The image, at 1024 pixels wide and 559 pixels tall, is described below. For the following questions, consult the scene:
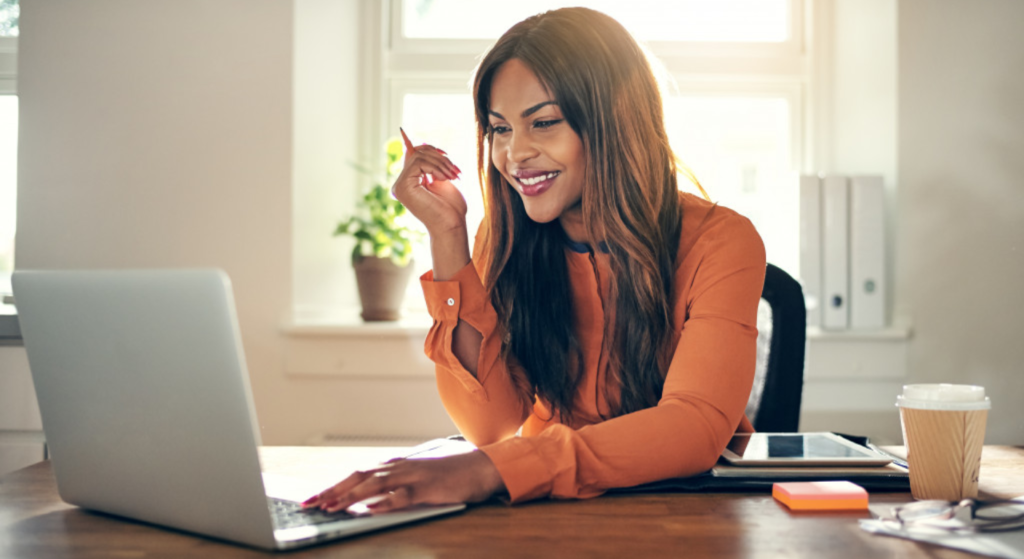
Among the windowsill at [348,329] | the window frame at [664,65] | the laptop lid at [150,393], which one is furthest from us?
the window frame at [664,65]

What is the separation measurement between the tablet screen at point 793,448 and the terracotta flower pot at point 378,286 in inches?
52.9

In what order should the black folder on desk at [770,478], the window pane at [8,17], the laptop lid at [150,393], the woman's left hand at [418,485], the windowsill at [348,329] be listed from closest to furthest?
the laptop lid at [150,393], the woman's left hand at [418,485], the black folder on desk at [770,478], the windowsill at [348,329], the window pane at [8,17]

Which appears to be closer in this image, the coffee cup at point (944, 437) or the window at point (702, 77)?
the coffee cup at point (944, 437)

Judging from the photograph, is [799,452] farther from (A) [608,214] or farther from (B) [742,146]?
(B) [742,146]

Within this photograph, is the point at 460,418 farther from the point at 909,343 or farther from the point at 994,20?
the point at 994,20

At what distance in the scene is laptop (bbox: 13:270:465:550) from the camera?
59 cm

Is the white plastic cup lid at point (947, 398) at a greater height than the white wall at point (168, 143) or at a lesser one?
lesser

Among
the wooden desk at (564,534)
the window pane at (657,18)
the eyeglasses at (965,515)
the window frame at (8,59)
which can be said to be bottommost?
the wooden desk at (564,534)

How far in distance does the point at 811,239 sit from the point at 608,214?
1.23 meters

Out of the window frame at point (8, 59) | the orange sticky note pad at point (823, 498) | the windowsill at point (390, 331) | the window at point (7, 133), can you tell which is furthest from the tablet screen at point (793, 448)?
the window frame at point (8, 59)

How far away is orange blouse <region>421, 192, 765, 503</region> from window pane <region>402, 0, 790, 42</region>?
1431 mm

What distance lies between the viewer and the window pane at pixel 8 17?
234cm

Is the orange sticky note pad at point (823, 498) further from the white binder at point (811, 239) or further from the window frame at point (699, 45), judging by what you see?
the window frame at point (699, 45)

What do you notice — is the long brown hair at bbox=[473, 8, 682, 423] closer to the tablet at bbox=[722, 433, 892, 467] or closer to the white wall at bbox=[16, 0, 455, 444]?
the tablet at bbox=[722, 433, 892, 467]
